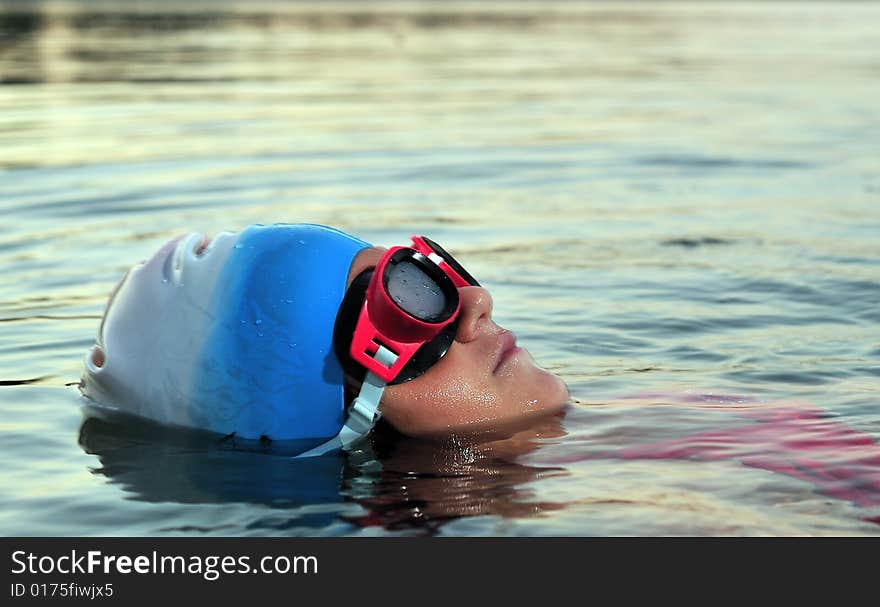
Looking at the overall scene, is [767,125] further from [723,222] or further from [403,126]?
[723,222]

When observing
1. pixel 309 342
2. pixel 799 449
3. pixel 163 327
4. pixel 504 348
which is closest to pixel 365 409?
pixel 309 342

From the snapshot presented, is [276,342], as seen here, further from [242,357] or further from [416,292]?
[416,292]

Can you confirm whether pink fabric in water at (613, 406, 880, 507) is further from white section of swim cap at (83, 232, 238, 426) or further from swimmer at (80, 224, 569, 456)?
white section of swim cap at (83, 232, 238, 426)

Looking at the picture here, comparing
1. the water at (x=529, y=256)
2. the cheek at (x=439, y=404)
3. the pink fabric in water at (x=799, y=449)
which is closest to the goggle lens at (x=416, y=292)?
the cheek at (x=439, y=404)

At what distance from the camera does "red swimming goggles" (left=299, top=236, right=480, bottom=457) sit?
438 centimetres

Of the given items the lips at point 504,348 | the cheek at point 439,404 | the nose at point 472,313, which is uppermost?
the nose at point 472,313

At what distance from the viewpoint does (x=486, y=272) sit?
7.69m

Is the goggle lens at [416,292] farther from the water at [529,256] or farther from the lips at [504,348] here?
the water at [529,256]

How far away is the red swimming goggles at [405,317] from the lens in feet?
14.4

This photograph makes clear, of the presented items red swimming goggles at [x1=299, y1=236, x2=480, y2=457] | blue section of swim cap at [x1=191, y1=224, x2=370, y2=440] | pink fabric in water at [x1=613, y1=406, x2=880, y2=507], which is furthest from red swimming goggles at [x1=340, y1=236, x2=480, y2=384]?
pink fabric in water at [x1=613, y1=406, x2=880, y2=507]

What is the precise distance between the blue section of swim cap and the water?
0.19 m

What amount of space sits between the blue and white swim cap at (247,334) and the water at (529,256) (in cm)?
19
